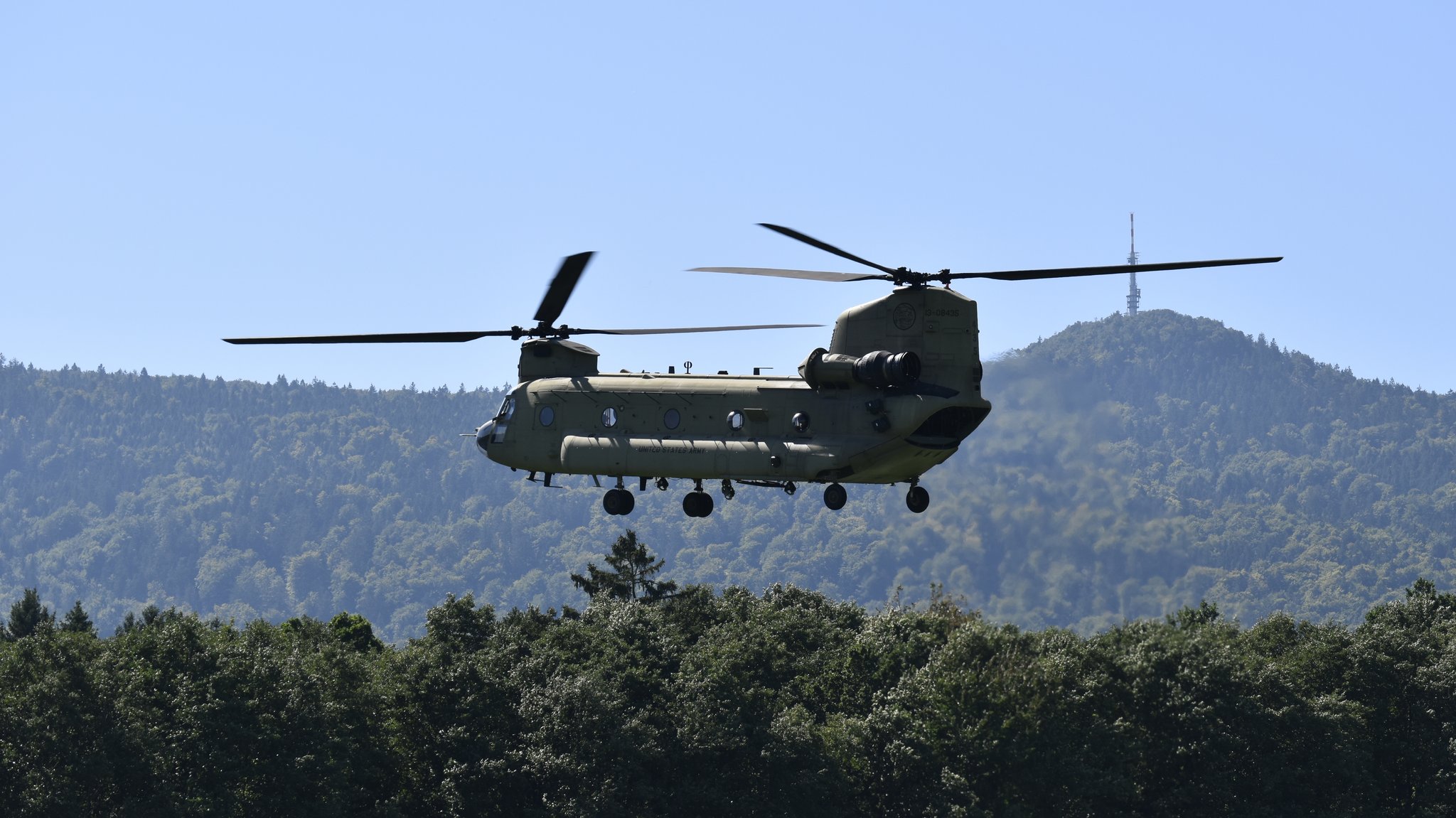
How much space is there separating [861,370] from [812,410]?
5.90ft

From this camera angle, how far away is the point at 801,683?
106 m

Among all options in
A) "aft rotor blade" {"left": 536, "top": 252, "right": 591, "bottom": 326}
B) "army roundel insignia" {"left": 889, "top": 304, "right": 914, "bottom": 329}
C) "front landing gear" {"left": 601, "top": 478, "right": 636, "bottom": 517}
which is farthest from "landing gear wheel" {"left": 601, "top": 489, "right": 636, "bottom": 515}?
"army roundel insignia" {"left": 889, "top": 304, "right": 914, "bottom": 329}

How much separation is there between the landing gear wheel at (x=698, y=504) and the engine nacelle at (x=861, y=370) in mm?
5310

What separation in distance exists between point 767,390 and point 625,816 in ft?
148

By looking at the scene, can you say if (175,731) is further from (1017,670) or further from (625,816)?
(1017,670)

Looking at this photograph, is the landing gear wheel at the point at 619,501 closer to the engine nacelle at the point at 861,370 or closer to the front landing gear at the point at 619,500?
the front landing gear at the point at 619,500

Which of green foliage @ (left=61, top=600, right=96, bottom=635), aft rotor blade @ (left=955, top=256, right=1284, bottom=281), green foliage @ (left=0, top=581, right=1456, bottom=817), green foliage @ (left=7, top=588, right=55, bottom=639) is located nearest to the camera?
aft rotor blade @ (left=955, top=256, right=1284, bottom=281)

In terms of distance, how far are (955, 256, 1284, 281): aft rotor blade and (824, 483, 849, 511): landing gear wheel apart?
638 cm

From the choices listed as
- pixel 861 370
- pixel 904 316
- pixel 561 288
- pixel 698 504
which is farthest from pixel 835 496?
pixel 561 288

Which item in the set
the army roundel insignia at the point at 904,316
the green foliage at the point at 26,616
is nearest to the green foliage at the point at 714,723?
the green foliage at the point at 26,616

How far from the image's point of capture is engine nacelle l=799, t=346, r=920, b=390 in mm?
50531

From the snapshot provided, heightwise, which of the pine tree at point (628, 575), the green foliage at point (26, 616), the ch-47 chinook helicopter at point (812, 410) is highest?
the ch-47 chinook helicopter at point (812, 410)

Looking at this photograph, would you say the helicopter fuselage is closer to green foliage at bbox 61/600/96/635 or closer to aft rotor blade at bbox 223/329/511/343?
aft rotor blade at bbox 223/329/511/343

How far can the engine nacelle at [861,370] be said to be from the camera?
166ft
